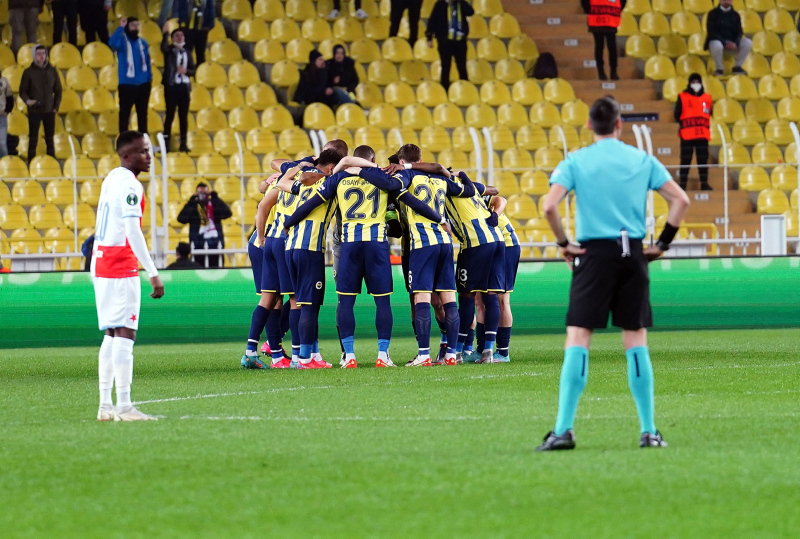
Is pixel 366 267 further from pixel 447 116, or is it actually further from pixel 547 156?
pixel 447 116

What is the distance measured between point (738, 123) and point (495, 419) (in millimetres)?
15909

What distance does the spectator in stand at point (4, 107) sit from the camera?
20.7 m

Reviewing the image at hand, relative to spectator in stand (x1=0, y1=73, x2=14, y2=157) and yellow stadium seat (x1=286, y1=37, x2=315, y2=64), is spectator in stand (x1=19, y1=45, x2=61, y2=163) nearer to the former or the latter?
spectator in stand (x1=0, y1=73, x2=14, y2=157)

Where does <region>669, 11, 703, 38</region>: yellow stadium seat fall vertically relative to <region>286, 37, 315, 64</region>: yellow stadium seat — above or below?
above

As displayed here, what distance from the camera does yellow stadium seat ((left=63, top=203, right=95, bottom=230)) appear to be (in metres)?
19.2

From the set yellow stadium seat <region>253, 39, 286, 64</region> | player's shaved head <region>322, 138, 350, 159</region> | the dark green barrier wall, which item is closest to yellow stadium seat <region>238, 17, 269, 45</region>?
yellow stadium seat <region>253, 39, 286, 64</region>

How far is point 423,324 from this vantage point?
39.3 feet

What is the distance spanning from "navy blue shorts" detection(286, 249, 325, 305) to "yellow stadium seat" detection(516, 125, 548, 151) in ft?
32.4

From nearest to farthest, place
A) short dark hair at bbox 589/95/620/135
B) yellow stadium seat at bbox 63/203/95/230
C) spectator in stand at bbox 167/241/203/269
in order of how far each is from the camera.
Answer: short dark hair at bbox 589/95/620/135 < spectator in stand at bbox 167/241/203/269 < yellow stadium seat at bbox 63/203/95/230

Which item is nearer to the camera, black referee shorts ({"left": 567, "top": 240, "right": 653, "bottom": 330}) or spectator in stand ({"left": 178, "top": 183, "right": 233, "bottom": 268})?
black referee shorts ({"left": 567, "top": 240, "right": 653, "bottom": 330})

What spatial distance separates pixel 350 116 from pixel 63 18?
214 inches

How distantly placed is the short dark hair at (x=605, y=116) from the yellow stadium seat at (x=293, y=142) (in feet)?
48.3

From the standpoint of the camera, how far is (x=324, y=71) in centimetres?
2214

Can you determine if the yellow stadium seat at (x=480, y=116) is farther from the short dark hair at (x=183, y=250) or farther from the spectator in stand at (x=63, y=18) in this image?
the spectator in stand at (x=63, y=18)
